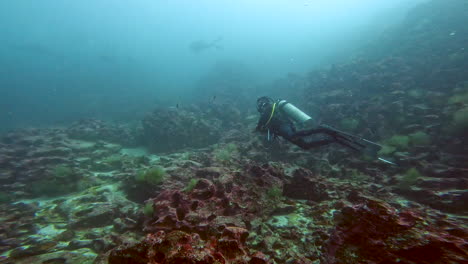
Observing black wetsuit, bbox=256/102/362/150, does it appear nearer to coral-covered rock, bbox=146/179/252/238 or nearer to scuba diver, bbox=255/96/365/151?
scuba diver, bbox=255/96/365/151

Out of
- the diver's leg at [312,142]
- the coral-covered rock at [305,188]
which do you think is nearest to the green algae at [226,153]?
the diver's leg at [312,142]

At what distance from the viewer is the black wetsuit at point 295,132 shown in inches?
285

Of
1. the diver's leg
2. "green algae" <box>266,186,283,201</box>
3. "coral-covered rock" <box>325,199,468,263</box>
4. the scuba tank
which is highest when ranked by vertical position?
the scuba tank

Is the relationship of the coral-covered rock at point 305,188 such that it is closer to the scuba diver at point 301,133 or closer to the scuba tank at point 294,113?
the scuba diver at point 301,133

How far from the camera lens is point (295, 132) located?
7.56m

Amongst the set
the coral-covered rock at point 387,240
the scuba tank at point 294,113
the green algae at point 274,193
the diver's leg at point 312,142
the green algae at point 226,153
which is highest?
the scuba tank at point 294,113

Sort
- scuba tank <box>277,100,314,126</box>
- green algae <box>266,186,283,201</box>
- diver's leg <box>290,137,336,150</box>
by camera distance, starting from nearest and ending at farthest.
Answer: green algae <box>266,186,283,201</box> → diver's leg <box>290,137,336,150</box> → scuba tank <box>277,100,314,126</box>

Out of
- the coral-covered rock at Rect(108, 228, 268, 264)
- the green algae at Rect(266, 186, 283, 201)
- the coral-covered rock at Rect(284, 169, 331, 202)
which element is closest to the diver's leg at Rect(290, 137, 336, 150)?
the coral-covered rock at Rect(284, 169, 331, 202)

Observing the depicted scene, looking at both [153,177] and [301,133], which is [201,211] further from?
[301,133]

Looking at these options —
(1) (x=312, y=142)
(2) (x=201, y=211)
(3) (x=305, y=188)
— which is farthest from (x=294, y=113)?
(2) (x=201, y=211)

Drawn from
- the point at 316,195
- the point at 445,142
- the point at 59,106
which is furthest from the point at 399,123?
the point at 59,106

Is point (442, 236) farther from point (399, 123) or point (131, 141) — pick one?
point (131, 141)

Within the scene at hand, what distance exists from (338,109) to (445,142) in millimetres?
5588

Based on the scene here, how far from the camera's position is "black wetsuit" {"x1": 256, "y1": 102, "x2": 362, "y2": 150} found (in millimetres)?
7230
